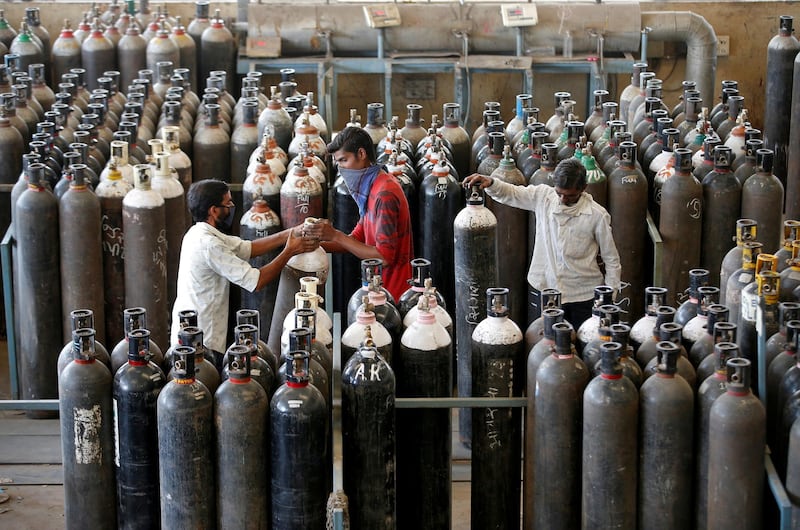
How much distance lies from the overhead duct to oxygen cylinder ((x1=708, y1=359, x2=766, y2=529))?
6545 mm

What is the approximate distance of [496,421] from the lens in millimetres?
5230

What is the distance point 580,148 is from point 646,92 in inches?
56.3

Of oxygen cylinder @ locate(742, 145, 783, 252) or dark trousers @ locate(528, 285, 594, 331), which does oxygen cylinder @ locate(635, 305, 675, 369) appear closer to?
dark trousers @ locate(528, 285, 594, 331)

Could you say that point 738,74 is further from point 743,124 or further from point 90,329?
point 90,329

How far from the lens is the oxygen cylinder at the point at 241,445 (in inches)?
184

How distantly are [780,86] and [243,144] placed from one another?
3.97 metres

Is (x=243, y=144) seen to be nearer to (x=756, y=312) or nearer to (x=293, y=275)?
(x=293, y=275)

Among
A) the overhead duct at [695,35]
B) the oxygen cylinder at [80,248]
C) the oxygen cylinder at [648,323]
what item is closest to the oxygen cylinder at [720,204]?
the oxygen cylinder at [648,323]

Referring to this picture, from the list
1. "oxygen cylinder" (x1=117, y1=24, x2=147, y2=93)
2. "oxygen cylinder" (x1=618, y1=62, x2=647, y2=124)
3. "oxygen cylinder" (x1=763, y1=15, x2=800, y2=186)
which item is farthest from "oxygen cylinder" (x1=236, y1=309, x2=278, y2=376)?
"oxygen cylinder" (x1=763, y1=15, x2=800, y2=186)

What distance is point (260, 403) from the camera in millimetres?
4699

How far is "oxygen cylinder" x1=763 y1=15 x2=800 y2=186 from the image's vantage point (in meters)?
9.57

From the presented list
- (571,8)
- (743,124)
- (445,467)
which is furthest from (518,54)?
(445,467)

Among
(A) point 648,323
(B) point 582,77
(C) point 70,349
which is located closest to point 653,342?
(A) point 648,323

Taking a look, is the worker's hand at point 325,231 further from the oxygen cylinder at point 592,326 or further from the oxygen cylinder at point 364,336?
the oxygen cylinder at point 592,326
